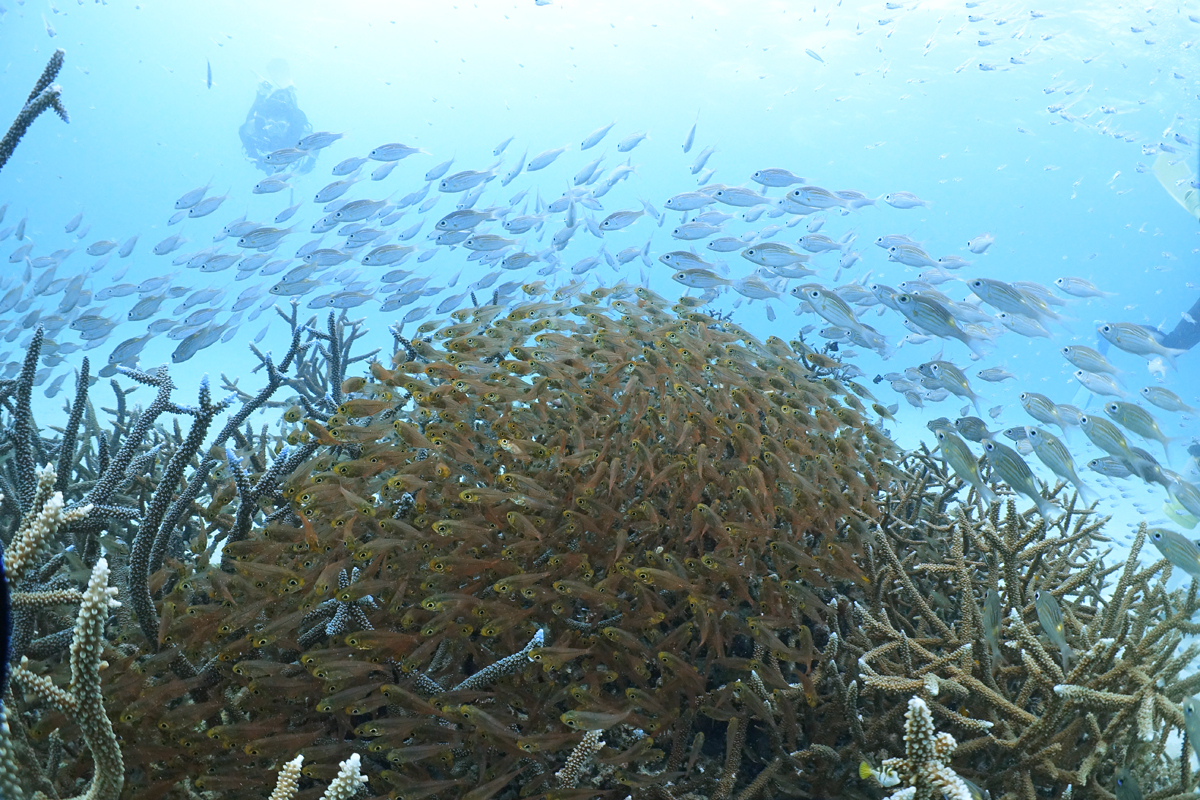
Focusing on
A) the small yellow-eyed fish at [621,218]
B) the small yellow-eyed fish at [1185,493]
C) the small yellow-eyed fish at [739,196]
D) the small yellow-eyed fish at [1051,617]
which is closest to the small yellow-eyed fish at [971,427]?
the small yellow-eyed fish at [1185,493]

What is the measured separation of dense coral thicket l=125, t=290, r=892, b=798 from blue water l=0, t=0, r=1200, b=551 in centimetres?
796

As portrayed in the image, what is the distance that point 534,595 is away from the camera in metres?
2.41

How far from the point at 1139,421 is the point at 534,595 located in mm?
5767

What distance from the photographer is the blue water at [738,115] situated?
124 ft

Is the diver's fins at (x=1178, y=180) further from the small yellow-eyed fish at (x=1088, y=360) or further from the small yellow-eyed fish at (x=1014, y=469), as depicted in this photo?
the small yellow-eyed fish at (x=1014, y=469)

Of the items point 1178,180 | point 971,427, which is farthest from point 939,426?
point 1178,180

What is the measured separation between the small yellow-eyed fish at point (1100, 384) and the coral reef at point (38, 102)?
987cm

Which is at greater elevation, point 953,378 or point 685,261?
point 685,261

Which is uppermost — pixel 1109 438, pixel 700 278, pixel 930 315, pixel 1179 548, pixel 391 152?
pixel 391 152

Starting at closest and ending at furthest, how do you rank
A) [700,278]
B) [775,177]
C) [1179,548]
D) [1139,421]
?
1. [1179,548]
2. [1139,421]
3. [700,278]
4. [775,177]

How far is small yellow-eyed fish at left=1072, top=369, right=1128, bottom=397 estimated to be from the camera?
25.9ft

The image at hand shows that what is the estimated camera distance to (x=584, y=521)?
2.63 metres

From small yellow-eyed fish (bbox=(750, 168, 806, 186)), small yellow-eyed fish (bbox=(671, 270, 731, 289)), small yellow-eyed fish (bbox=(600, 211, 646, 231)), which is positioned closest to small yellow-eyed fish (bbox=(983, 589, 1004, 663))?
small yellow-eyed fish (bbox=(671, 270, 731, 289))

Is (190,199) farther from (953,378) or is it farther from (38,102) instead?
(953,378)
